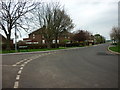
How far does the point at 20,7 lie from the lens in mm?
26359

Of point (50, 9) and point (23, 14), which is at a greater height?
point (50, 9)

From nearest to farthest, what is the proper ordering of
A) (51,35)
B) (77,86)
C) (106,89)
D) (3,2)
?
(106,89) < (77,86) < (3,2) < (51,35)

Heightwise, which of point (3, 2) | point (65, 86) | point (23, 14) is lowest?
point (65, 86)

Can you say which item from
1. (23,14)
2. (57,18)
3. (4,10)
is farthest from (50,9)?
(4,10)

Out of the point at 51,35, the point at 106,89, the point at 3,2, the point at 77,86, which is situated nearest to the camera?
the point at 106,89

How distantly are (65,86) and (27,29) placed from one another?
23393 millimetres

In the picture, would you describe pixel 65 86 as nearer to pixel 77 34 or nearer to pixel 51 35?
pixel 51 35

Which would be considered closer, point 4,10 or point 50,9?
point 4,10

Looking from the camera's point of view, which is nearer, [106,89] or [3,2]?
[106,89]

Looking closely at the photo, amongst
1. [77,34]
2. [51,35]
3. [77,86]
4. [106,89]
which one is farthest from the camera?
[77,34]

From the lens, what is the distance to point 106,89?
4.13m

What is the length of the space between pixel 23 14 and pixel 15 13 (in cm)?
156

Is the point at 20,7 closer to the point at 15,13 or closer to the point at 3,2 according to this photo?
the point at 15,13

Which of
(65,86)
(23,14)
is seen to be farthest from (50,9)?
(65,86)
